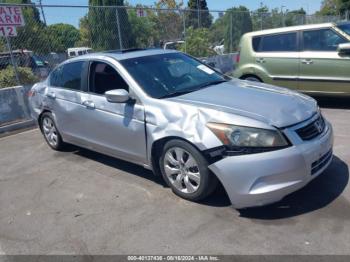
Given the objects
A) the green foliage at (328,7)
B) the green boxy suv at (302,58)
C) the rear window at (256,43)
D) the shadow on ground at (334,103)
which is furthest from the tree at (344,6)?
the green boxy suv at (302,58)

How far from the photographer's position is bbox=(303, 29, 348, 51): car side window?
7336mm

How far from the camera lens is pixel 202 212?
3795mm

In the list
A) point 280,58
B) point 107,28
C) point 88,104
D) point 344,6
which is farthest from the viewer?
point 344,6

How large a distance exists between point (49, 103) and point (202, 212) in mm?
3239

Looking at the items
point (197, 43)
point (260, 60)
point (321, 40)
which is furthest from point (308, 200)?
point (197, 43)

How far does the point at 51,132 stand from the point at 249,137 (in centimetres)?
377

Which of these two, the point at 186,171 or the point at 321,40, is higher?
the point at 321,40

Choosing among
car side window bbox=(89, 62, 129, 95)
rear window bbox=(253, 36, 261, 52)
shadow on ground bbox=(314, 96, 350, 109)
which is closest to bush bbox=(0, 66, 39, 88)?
car side window bbox=(89, 62, 129, 95)

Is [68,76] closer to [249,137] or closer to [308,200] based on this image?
[249,137]

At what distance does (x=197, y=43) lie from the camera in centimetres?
1441

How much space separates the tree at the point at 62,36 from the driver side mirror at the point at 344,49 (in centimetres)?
726

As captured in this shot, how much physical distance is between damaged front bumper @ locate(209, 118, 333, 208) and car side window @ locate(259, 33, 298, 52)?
191 inches

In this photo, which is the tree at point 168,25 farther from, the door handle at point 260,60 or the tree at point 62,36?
the door handle at point 260,60

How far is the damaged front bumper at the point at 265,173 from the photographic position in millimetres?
3373
